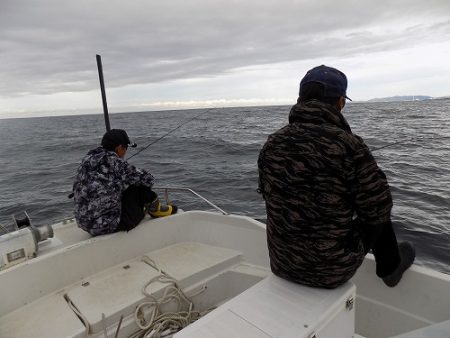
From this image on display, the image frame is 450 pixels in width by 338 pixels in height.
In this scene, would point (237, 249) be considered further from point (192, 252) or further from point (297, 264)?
point (297, 264)

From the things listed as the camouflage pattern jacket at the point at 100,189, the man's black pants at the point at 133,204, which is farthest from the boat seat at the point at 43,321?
the man's black pants at the point at 133,204

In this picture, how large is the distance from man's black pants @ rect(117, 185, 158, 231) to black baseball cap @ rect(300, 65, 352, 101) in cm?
236

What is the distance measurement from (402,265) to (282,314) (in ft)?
3.92

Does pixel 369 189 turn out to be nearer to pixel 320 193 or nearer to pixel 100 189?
pixel 320 193

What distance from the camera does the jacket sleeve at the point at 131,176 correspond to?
11.4 ft

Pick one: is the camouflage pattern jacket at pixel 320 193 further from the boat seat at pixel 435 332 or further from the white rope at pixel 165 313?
the white rope at pixel 165 313

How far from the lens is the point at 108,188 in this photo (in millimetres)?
3357

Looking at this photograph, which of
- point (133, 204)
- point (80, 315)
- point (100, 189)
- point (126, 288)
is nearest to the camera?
point (80, 315)

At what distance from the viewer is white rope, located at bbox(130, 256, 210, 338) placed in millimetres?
2687

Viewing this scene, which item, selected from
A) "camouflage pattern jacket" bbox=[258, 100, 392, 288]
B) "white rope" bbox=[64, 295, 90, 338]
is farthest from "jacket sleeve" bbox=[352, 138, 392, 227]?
"white rope" bbox=[64, 295, 90, 338]

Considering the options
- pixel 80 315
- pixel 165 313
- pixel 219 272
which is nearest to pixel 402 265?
pixel 219 272

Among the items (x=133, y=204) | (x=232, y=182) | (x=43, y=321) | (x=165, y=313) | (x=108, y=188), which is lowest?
(x=232, y=182)

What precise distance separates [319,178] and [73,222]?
11.5 feet

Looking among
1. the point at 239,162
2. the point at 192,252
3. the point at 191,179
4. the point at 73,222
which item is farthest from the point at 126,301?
the point at 239,162
